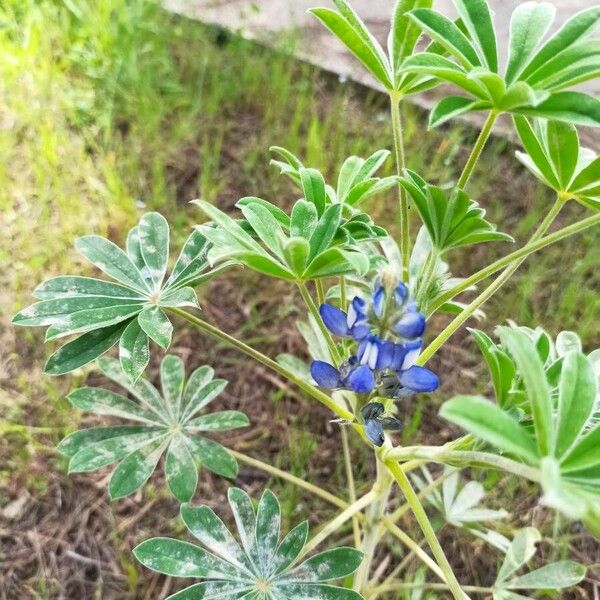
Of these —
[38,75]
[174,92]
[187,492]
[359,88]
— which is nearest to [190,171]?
[174,92]

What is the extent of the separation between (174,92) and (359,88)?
699 millimetres

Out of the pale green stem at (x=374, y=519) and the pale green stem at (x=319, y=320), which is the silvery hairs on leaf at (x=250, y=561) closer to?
the pale green stem at (x=374, y=519)

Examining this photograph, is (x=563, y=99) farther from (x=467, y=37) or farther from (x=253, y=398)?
(x=253, y=398)

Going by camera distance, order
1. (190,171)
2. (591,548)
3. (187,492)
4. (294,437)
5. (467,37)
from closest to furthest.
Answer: (467,37), (187,492), (591,548), (294,437), (190,171)

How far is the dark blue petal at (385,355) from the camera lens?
819 mm

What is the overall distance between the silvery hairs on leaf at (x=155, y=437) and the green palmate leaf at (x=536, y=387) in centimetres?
71

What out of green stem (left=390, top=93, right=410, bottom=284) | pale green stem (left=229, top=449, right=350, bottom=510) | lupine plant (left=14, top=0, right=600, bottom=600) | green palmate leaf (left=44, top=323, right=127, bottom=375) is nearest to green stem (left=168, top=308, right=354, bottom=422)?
lupine plant (left=14, top=0, right=600, bottom=600)

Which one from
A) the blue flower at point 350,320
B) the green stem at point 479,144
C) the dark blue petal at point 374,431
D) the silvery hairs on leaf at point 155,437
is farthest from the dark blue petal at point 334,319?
the silvery hairs on leaf at point 155,437

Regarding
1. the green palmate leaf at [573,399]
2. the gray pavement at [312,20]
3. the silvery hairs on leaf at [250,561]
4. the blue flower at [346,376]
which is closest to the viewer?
the green palmate leaf at [573,399]

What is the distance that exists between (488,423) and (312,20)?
2556mm

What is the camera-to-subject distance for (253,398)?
1.86 meters

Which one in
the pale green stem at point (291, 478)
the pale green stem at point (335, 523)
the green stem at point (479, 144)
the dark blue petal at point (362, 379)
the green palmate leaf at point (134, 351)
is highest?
the green stem at point (479, 144)

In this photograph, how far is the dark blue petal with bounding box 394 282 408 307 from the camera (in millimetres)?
794

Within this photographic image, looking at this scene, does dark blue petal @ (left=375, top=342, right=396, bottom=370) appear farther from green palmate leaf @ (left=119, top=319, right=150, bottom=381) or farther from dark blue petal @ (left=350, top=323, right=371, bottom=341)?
green palmate leaf @ (left=119, top=319, right=150, bottom=381)
